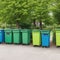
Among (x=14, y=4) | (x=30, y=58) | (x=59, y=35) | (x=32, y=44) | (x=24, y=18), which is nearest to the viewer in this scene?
(x=30, y=58)

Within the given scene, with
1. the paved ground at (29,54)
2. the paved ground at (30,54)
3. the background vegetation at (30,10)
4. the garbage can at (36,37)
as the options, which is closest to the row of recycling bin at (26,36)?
the garbage can at (36,37)

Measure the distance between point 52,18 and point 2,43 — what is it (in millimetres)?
4361

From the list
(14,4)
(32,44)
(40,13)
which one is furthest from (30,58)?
(14,4)

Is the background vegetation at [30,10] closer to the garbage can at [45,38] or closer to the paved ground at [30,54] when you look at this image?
the garbage can at [45,38]

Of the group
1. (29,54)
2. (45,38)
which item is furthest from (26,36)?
(29,54)

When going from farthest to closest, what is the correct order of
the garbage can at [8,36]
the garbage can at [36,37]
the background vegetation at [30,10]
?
the background vegetation at [30,10] < the garbage can at [8,36] < the garbage can at [36,37]

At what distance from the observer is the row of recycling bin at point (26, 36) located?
1095 cm

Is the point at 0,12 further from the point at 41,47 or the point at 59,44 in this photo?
the point at 59,44

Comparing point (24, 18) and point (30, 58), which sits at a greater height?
point (24, 18)

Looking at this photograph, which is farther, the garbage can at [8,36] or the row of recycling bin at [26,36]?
the garbage can at [8,36]

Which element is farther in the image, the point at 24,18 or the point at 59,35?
the point at 24,18

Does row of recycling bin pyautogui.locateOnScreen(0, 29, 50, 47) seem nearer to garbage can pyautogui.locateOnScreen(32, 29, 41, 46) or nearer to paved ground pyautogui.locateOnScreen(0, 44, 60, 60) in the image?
garbage can pyautogui.locateOnScreen(32, 29, 41, 46)

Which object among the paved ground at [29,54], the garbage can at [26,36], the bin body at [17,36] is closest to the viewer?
the paved ground at [29,54]

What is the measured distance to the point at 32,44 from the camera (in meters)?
11.9
